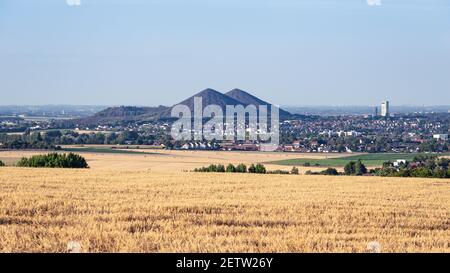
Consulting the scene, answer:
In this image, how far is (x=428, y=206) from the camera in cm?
1795

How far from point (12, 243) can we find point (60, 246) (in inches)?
28.4

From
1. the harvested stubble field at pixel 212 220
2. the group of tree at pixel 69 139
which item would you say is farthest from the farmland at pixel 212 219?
the group of tree at pixel 69 139

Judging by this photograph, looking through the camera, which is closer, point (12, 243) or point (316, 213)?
point (12, 243)

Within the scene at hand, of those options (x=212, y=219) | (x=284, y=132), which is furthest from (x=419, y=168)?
(x=284, y=132)

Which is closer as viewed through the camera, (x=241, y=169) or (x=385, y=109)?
(x=241, y=169)

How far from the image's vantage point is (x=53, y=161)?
4334 centimetres

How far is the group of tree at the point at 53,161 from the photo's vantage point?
43.0 m

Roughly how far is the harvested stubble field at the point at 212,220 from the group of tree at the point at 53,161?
22.0m

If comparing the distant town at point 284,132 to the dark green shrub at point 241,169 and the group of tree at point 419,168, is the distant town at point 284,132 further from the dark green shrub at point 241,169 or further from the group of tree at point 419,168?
the dark green shrub at point 241,169

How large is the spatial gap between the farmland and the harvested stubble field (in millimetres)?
17

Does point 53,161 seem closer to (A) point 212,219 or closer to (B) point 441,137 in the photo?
(A) point 212,219

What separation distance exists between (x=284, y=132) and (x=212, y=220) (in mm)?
80750

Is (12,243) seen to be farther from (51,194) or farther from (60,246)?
(51,194)
